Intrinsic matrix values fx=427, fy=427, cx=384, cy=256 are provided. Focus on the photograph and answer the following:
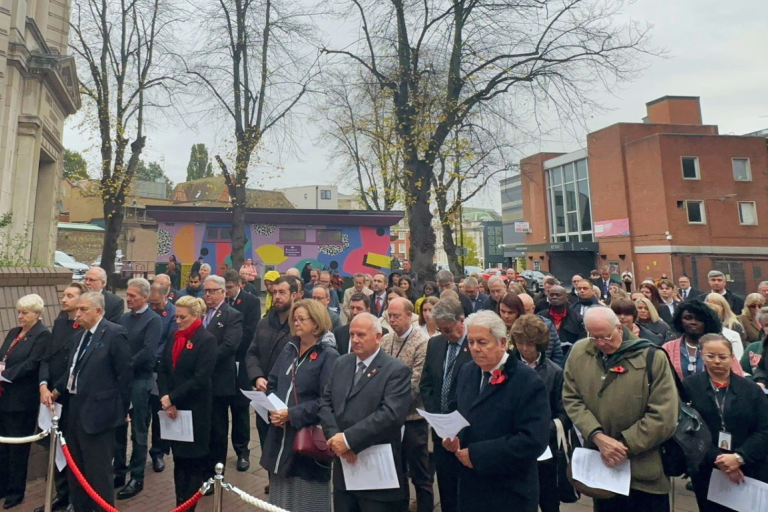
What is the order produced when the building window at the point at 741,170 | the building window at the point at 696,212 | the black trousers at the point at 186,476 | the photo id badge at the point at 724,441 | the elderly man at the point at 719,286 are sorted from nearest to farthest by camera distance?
the photo id badge at the point at 724,441, the black trousers at the point at 186,476, the elderly man at the point at 719,286, the building window at the point at 696,212, the building window at the point at 741,170

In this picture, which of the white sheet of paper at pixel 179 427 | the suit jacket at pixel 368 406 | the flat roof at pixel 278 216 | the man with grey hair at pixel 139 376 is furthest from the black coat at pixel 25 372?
the flat roof at pixel 278 216

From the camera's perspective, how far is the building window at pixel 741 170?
3102 cm

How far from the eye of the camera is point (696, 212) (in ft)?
99.1

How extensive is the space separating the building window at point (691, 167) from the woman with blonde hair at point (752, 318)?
3063cm

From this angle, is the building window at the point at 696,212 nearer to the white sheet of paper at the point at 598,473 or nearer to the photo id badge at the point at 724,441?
the photo id badge at the point at 724,441

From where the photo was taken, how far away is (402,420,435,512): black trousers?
3.82m

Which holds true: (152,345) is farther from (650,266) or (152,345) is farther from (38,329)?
(650,266)

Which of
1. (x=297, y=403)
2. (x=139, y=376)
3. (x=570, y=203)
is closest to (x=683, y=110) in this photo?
(x=570, y=203)

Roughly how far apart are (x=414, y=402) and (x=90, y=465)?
9.32ft

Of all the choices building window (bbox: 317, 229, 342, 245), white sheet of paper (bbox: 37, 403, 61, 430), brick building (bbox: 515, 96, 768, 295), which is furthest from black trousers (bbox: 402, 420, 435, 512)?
brick building (bbox: 515, 96, 768, 295)

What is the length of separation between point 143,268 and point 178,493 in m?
27.6

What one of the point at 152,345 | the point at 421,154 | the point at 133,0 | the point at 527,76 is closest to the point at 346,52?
the point at 421,154

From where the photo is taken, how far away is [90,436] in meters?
3.64

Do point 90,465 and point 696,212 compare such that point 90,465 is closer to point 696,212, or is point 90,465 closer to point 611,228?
point 611,228
